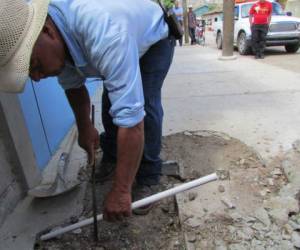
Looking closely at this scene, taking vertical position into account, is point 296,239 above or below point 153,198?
below

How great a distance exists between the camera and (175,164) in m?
2.72

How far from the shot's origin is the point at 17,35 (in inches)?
48.6

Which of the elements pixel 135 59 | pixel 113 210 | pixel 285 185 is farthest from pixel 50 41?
pixel 285 185

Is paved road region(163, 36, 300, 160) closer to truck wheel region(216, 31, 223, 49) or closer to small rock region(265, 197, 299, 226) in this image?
small rock region(265, 197, 299, 226)

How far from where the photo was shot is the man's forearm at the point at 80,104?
2.05 metres

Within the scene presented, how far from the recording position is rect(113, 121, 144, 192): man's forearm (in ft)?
4.82

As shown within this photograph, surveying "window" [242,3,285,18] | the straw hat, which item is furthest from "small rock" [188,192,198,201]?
"window" [242,3,285,18]

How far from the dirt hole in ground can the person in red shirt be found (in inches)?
244

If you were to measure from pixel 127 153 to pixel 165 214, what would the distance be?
90 cm

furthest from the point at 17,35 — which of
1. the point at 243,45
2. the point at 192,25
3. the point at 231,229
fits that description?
the point at 192,25

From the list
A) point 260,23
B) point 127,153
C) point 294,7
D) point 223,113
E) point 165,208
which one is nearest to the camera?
point 127,153

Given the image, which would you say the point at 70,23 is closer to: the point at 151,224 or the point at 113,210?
the point at 113,210

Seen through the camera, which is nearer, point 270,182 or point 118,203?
point 118,203

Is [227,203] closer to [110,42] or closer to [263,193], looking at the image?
[263,193]
